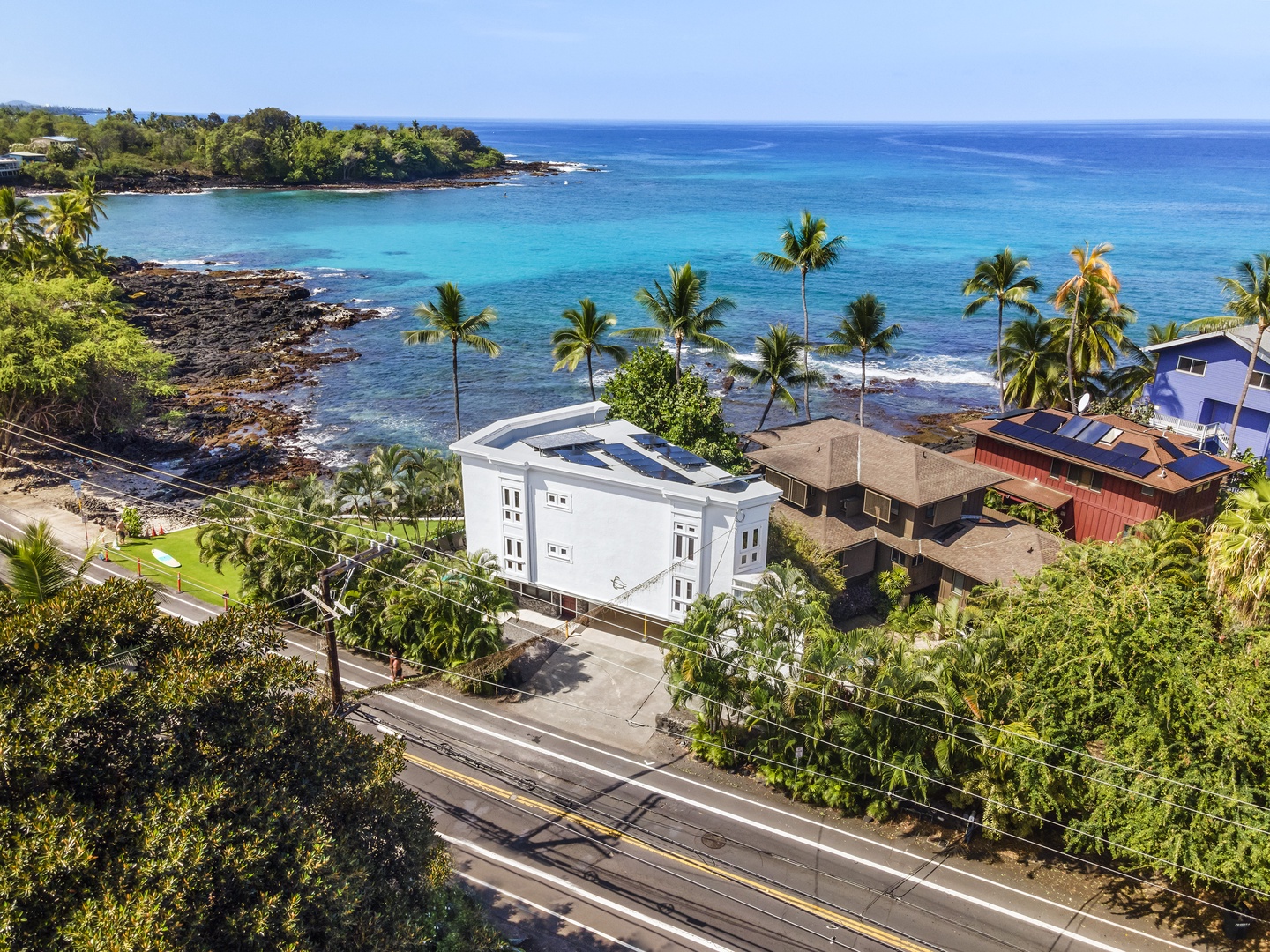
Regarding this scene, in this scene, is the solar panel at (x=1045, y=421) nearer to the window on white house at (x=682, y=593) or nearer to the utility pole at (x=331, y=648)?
the window on white house at (x=682, y=593)

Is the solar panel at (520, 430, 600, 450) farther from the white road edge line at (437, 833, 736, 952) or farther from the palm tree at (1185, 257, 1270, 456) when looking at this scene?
the palm tree at (1185, 257, 1270, 456)

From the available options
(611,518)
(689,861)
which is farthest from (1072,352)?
(689,861)

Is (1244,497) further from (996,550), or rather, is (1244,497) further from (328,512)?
(328,512)

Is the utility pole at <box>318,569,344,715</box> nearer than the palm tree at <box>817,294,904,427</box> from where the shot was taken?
Yes

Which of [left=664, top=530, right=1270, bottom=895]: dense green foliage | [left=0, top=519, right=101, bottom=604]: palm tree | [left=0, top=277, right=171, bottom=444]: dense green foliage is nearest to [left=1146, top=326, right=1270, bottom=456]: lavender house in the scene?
[left=664, top=530, right=1270, bottom=895]: dense green foliage

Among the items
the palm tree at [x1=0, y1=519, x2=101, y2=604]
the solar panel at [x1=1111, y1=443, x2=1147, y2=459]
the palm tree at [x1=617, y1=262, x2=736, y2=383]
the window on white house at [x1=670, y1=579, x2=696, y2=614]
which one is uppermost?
the palm tree at [x1=617, y1=262, x2=736, y2=383]

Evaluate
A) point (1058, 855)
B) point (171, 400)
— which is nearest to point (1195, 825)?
point (1058, 855)

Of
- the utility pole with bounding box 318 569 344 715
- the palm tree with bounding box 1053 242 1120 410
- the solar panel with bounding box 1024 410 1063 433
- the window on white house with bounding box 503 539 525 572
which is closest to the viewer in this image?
the utility pole with bounding box 318 569 344 715
